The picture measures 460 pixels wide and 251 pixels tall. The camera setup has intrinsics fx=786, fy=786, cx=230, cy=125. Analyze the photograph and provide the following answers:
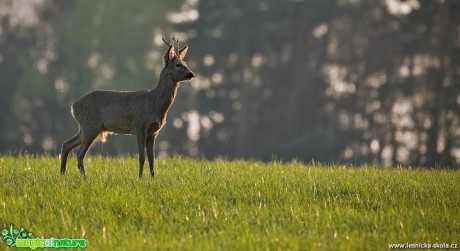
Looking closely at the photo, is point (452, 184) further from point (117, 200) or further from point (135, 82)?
point (135, 82)

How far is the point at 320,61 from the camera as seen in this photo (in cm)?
4575

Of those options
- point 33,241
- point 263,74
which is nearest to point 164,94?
point 33,241

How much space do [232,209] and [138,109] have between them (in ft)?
10.7

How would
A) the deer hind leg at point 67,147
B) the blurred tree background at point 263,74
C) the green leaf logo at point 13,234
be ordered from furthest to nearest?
the blurred tree background at point 263,74
the deer hind leg at point 67,147
the green leaf logo at point 13,234

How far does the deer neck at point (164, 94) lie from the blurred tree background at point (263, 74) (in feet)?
92.3

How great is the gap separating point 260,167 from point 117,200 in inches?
202

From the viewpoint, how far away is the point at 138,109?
490 inches

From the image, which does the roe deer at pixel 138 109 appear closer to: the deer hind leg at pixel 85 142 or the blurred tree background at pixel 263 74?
the deer hind leg at pixel 85 142

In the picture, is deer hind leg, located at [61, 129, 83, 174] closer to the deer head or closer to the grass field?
the grass field

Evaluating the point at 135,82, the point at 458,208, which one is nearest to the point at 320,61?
the point at 135,82

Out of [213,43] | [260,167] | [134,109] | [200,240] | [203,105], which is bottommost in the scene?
[200,240]

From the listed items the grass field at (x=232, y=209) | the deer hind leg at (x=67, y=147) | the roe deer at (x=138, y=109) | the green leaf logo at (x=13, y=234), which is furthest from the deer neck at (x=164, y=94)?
the green leaf logo at (x=13, y=234)

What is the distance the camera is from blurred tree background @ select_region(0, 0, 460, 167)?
42281mm

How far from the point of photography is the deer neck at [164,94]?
12.4m
